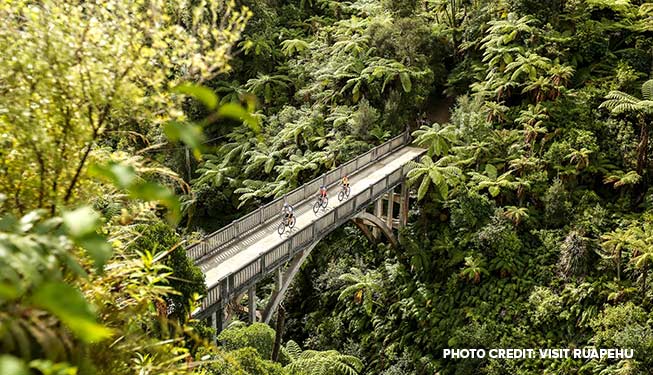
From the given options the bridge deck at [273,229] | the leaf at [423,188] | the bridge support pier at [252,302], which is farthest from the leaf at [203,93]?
the leaf at [423,188]

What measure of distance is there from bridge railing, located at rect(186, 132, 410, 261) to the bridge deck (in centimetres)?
19

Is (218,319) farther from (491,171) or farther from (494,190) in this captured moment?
(491,171)

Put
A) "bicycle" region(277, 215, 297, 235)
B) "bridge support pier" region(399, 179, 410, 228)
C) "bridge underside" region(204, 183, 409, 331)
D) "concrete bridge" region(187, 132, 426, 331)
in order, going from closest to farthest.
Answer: "concrete bridge" region(187, 132, 426, 331), "bridge underside" region(204, 183, 409, 331), "bicycle" region(277, 215, 297, 235), "bridge support pier" region(399, 179, 410, 228)

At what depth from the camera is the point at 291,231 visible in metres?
17.7

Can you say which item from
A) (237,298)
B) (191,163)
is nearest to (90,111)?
A: (237,298)

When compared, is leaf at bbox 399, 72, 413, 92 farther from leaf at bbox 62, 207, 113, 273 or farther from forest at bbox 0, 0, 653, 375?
leaf at bbox 62, 207, 113, 273

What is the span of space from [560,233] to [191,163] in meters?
17.7

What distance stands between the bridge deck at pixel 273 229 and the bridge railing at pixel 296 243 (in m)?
0.20

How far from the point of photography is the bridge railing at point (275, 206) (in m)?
16.0

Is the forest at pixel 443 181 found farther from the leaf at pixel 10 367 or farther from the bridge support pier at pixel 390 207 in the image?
the leaf at pixel 10 367

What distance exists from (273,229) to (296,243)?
1317 millimetres

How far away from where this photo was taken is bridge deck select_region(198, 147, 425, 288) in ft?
50.5

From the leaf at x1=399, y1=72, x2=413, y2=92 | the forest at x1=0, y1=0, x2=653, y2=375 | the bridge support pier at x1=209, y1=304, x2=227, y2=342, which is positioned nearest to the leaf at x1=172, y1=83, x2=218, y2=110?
the forest at x1=0, y1=0, x2=653, y2=375

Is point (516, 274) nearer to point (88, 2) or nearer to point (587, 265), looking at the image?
point (587, 265)
